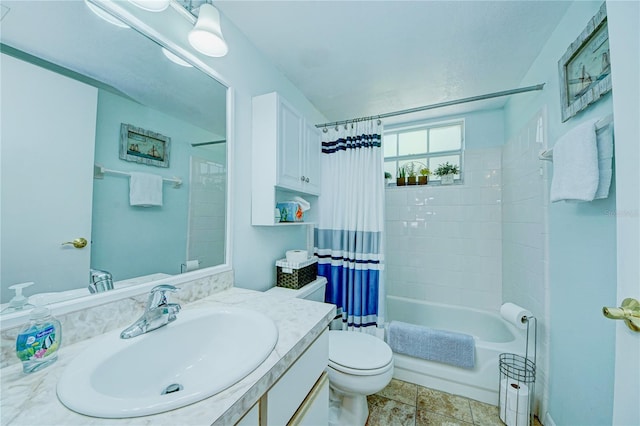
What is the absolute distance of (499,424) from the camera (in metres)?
1.39

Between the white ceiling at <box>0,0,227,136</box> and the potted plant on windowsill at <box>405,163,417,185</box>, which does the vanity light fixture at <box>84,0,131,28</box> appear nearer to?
the white ceiling at <box>0,0,227,136</box>

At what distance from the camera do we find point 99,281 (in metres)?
0.77

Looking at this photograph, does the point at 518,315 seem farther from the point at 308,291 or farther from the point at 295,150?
the point at 295,150

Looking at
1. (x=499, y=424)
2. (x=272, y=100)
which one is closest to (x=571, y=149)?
(x=272, y=100)

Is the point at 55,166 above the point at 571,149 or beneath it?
beneath

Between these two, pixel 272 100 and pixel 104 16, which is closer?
pixel 104 16

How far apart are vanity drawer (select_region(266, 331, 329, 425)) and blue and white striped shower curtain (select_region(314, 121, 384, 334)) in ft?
3.14

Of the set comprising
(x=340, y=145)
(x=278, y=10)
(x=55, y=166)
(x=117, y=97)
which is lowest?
(x=55, y=166)

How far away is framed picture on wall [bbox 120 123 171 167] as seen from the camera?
838mm

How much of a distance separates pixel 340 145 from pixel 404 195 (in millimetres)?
1000

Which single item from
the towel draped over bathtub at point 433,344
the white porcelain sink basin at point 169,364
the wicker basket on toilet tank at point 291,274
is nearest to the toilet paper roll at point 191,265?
the white porcelain sink basin at point 169,364

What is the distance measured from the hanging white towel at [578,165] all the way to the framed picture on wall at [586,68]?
166 millimetres

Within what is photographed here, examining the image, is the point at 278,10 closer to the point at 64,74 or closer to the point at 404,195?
the point at 64,74

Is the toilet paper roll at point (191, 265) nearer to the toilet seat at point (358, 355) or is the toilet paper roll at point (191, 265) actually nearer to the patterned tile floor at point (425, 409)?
the toilet seat at point (358, 355)
